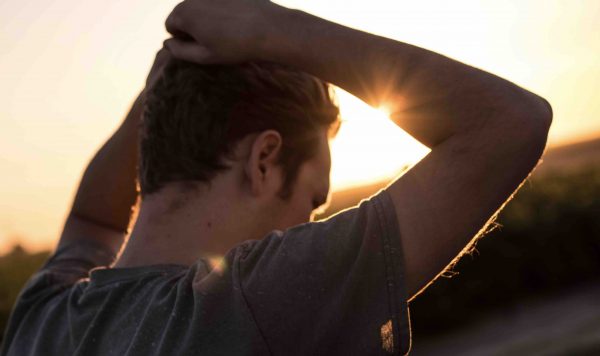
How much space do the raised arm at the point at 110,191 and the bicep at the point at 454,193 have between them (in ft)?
4.51

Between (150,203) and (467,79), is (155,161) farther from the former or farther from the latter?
(467,79)

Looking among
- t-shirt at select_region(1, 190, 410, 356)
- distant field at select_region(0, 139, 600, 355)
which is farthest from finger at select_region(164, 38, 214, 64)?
distant field at select_region(0, 139, 600, 355)

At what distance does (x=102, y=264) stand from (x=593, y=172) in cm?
1347

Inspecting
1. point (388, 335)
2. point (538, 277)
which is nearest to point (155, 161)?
point (388, 335)

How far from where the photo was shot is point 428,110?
178 cm

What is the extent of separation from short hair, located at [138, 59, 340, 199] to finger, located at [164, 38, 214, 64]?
0.23 feet

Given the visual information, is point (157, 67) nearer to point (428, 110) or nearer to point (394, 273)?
point (428, 110)

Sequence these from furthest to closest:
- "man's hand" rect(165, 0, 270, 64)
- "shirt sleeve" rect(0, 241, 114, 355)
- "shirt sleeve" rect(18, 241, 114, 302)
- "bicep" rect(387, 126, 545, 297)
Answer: "shirt sleeve" rect(18, 241, 114, 302) < "shirt sleeve" rect(0, 241, 114, 355) < "man's hand" rect(165, 0, 270, 64) < "bicep" rect(387, 126, 545, 297)

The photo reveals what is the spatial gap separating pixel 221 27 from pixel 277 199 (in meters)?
0.46

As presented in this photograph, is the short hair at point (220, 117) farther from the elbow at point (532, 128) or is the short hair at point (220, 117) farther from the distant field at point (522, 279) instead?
the distant field at point (522, 279)

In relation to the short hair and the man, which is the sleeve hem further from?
the short hair

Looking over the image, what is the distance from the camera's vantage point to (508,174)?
169cm

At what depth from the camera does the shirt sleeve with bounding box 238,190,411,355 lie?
168cm

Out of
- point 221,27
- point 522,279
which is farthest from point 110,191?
point 522,279
